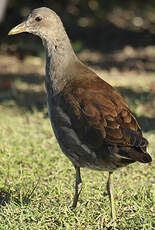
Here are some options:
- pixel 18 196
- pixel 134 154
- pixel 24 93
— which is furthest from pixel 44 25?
pixel 24 93

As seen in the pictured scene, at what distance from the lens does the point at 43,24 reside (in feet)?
12.7

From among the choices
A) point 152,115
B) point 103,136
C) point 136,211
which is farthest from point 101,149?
point 152,115

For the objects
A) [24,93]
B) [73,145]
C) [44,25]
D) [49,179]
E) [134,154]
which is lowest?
[24,93]

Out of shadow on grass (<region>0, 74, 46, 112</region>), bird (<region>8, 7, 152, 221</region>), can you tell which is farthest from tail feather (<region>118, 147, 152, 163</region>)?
shadow on grass (<region>0, 74, 46, 112</region>)

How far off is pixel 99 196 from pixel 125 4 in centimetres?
765

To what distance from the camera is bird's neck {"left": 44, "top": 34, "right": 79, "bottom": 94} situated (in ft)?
12.4

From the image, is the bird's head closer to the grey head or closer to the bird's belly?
the grey head

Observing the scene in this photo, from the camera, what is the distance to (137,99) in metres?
6.64

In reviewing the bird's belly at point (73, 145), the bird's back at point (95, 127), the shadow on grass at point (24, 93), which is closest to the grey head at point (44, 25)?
the bird's back at point (95, 127)

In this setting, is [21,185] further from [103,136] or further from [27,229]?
[103,136]

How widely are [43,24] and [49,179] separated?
157 cm

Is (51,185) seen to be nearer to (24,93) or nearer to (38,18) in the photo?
(38,18)

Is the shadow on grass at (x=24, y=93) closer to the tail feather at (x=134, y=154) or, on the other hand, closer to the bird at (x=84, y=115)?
the bird at (x=84, y=115)

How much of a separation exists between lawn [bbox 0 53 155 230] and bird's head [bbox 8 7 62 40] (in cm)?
135
